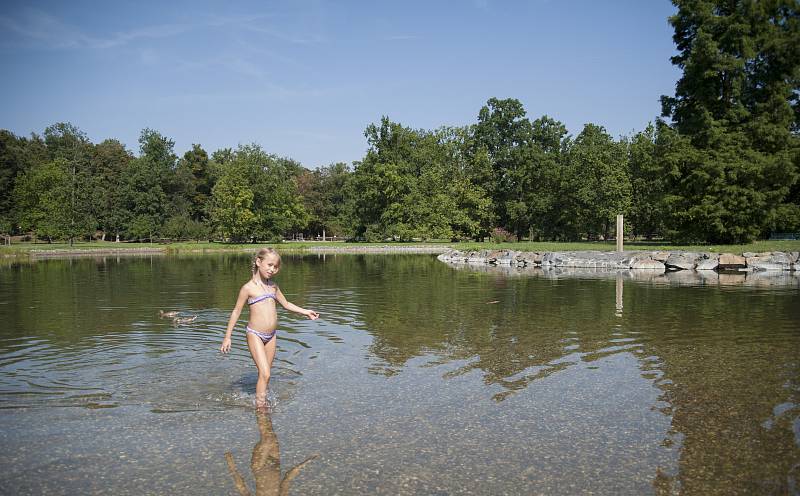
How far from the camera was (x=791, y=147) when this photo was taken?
1550 inches

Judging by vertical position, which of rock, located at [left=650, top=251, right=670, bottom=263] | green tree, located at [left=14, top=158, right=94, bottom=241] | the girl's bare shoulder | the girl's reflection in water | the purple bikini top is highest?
green tree, located at [left=14, top=158, right=94, bottom=241]

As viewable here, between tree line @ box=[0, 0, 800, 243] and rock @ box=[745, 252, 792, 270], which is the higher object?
tree line @ box=[0, 0, 800, 243]

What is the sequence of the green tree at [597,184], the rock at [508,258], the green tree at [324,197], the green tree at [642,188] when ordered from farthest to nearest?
1. the green tree at [324,197]
2. the green tree at [597,184]
3. the green tree at [642,188]
4. the rock at [508,258]

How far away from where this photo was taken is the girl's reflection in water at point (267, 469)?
524cm

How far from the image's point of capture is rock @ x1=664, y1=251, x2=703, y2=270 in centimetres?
3234

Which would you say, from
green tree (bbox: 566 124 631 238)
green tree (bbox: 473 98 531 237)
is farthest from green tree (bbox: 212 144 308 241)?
green tree (bbox: 566 124 631 238)

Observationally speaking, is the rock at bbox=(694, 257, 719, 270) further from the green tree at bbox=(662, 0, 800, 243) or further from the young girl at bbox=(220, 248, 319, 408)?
the young girl at bbox=(220, 248, 319, 408)

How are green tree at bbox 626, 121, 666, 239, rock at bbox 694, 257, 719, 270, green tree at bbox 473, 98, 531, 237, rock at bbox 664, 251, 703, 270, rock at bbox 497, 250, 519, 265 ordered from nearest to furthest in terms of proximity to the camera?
1. rock at bbox 694, 257, 719, 270
2. rock at bbox 664, 251, 703, 270
3. rock at bbox 497, 250, 519, 265
4. green tree at bbox 626, 121, 666, 239
5. green tree at bbox 473, 98, 531, 237

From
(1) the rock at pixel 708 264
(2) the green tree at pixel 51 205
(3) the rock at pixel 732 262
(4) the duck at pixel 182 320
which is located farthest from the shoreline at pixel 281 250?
(4) the duck at pixel 182 320

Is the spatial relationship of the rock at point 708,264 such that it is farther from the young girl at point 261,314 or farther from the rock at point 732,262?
the young girl at point 261,314

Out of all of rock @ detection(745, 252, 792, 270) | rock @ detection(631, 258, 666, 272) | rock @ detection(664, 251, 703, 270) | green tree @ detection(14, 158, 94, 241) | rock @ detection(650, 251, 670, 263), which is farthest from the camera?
green tree @ detection(14, 158, 94, 241)

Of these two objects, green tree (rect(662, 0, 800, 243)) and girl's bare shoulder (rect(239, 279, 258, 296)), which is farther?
green tree (rect(662, 0, 800, 243))

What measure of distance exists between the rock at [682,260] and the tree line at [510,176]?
6.59 meters

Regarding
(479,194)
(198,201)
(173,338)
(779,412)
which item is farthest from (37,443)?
(198,201)
